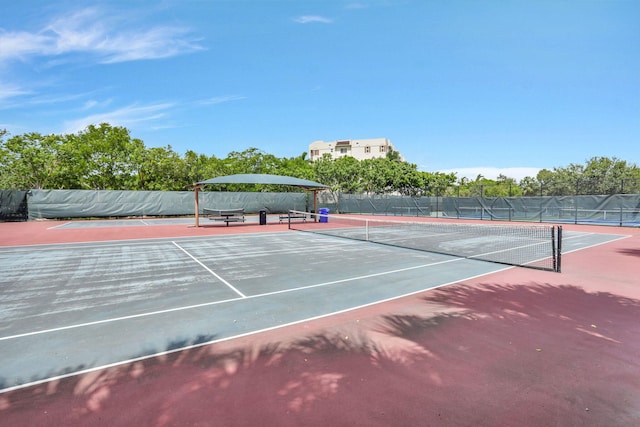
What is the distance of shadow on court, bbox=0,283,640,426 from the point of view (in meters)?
2.71

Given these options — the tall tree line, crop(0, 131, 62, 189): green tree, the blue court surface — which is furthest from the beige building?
the blue court surface

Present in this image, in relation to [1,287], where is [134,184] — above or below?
above

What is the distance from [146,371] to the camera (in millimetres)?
3389

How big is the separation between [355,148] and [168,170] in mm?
67115

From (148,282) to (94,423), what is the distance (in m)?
4.83

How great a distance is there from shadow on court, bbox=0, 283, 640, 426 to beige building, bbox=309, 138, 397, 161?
8701 cm

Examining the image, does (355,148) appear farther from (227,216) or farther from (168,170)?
(227,216)

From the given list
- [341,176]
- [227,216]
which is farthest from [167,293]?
[341,176]

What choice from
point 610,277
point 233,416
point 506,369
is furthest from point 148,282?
point 610,277

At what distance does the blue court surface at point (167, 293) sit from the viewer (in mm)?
3971

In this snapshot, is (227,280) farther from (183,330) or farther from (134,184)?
(134,184)

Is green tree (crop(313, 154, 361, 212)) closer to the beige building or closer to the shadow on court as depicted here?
the shadow on court

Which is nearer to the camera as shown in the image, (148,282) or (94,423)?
(94,423)

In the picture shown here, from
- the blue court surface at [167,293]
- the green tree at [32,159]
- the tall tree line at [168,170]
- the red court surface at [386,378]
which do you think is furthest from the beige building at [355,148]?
the red court surface at [386,378]
